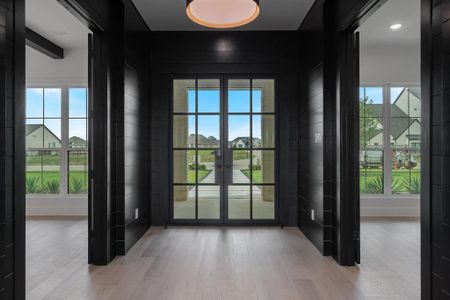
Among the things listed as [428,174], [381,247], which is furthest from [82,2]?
[381,247]

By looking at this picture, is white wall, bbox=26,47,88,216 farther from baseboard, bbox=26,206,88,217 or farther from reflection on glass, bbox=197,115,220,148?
reflection on glass, bbox=197,115,220,148

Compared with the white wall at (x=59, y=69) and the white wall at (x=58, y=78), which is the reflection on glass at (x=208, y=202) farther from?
the white wall at (x=59, y=69)

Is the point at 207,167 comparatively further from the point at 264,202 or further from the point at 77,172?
the point at 77,172

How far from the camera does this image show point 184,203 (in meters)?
4.86

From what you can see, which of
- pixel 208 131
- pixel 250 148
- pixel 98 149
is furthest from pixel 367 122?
pixel 98 149

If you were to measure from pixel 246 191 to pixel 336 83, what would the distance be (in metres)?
2.18

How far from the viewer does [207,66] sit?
4.80 metres

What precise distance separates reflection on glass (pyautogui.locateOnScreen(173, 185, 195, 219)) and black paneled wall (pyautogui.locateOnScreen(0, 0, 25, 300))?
2.97 m

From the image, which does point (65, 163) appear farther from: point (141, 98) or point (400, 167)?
point (400, 167)

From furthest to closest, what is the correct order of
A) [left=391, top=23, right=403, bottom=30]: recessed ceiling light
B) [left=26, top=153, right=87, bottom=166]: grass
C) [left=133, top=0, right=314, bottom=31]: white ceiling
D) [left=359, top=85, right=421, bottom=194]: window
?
[left=26, top=153, right=87, bottom=166]: grass, [left=359, top=85, right=421, bottom=194]: window, [left=391, top=23, right=403, bottom=30]: recessed ceiling light, [left=133, top=0, right=314, bottom=31]: white ceiling

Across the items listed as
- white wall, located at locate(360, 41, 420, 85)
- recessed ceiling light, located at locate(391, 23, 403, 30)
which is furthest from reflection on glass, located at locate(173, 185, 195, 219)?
recessed ceiling light, located at locate(391, 23, 403, 30)

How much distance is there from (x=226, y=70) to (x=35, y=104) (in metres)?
3.57

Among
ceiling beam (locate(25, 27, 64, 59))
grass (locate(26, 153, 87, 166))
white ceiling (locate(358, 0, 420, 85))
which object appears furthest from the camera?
grass (locate(26, 153, 87, 166))

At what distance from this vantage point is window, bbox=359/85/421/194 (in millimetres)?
5523
